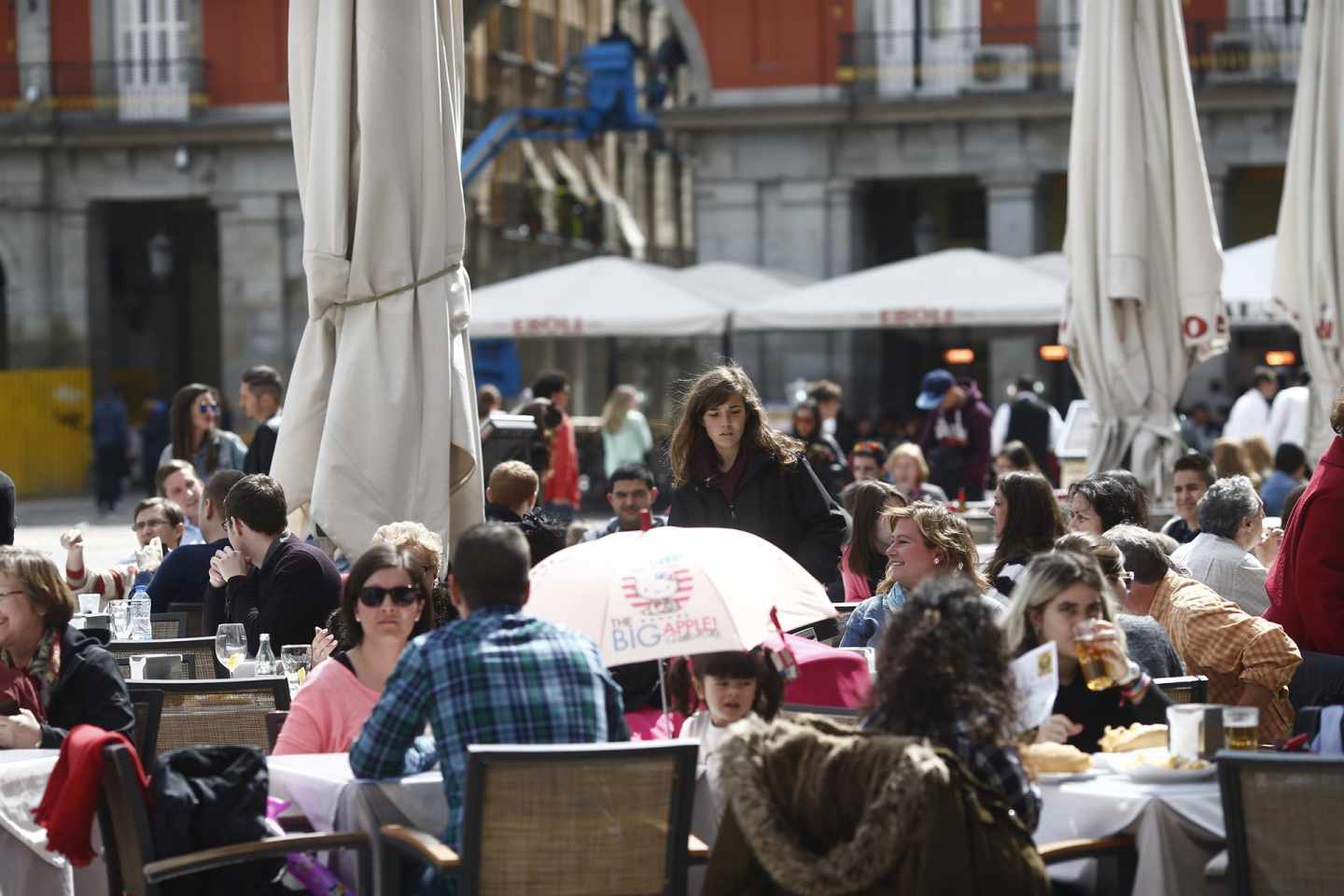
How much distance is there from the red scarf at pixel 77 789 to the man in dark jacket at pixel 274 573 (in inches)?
107

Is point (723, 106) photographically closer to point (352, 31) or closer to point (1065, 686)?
point (352, 31)

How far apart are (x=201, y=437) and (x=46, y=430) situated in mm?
21586

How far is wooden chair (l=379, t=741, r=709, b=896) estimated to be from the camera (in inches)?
211

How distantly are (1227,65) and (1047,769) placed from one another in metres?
26.2

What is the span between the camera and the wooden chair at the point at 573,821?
5.35m

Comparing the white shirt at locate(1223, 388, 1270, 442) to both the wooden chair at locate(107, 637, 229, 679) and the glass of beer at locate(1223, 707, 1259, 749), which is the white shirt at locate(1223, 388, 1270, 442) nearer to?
the wooden chair at locate(107, 637, 229, 679)

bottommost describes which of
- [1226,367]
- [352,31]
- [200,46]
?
[1226,367]

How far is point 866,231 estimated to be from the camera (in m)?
36.3

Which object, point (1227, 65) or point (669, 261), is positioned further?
point (669, 261)

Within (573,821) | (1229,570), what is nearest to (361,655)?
(573,821)

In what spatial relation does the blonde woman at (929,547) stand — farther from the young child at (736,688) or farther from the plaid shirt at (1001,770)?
the plaid shirt at (1001,770)

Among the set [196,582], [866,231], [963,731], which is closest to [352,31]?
[196,582]

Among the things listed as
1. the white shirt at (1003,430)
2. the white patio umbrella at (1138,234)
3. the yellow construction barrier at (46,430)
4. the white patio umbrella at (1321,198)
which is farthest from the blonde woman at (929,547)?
the yellow construction barrier at (46,430)

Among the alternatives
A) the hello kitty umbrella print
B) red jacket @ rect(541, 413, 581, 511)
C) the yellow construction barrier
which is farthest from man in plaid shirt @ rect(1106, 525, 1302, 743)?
the yellow construction barrier
